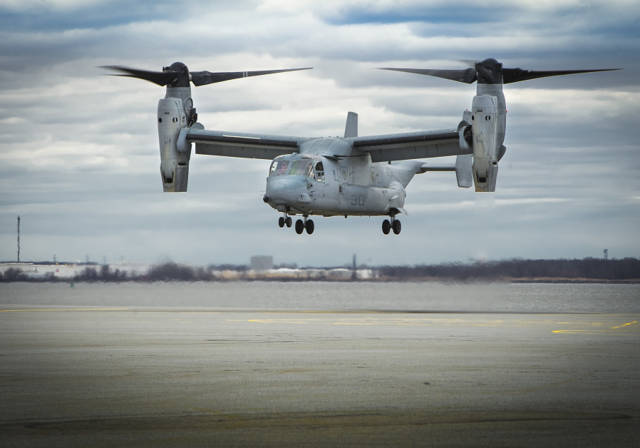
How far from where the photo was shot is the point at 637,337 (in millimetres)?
25703

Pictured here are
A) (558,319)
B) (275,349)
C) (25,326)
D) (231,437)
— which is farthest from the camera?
(558,319)

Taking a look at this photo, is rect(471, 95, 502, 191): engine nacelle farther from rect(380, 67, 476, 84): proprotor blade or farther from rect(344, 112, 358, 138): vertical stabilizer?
rect(344, 112, 358, 138): vertical stabilizer

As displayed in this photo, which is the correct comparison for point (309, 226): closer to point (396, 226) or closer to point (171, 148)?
point (396, 226)

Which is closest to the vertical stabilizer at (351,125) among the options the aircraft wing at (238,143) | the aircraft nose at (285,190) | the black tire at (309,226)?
the aircraft wing at (238,143)

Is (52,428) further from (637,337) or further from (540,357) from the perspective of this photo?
(637,337)

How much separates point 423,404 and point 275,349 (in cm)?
878

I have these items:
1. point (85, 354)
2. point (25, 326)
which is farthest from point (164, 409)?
point (25, 326)

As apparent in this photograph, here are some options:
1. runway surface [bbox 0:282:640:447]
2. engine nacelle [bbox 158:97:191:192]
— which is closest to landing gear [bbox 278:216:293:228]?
engine nacelle [bbox 158:97:191:192]

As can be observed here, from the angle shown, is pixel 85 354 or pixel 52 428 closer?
pixel 52 428

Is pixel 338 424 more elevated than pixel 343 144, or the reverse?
pixel 343 144

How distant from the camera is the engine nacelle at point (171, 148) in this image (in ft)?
154

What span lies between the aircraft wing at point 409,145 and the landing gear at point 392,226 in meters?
3.18

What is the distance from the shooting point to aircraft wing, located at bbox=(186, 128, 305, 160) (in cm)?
4803

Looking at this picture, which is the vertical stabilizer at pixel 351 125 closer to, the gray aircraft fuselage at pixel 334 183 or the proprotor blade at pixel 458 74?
the gray aircraft fuselage at pixel 334 183
